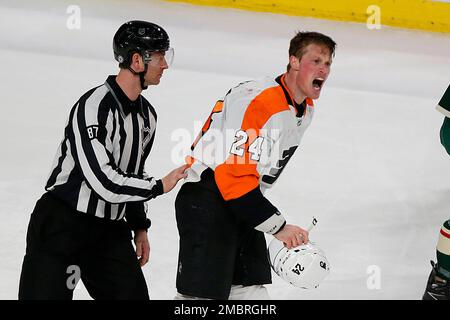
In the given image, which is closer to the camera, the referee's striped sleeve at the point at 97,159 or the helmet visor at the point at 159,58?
the referee's striped sleeve at the point at 97,159

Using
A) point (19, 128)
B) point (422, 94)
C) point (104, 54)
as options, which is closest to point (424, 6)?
point (422, 94)

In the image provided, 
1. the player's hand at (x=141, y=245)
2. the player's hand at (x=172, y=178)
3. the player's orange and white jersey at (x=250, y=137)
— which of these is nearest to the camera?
the player's orange and white jersey at (x=250, y=137)

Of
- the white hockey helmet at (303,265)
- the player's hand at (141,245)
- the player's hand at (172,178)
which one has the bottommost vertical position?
the player's hand at (141,245)

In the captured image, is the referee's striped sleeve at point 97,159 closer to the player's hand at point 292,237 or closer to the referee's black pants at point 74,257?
the referee's black pants at point 74,257

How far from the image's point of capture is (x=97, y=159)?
7.88ft

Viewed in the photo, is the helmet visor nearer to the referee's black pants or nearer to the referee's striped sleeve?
the referee's striped sleeve

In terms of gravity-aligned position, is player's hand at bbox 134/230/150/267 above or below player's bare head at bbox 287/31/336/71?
below

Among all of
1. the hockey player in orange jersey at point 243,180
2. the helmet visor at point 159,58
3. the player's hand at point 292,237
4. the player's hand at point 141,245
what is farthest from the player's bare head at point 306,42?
the player's hand at point 141,245

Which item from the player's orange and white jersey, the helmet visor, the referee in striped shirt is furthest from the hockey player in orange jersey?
the helmet visor

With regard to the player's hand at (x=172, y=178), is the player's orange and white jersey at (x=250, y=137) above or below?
above

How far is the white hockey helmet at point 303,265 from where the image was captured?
2.39 metres

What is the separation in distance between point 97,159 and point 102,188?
0.08 metres

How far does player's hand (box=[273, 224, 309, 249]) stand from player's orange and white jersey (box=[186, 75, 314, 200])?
0.48ft

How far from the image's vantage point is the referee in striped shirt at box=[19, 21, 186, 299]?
2.41 meters
